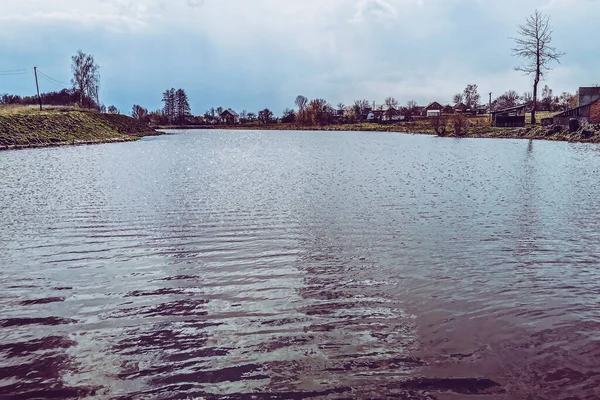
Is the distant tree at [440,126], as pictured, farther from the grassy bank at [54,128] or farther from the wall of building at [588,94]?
the grassy bank at [54,128]

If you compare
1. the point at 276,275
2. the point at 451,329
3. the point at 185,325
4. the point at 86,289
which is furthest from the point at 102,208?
the point at 451,329

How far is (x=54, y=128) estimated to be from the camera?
234 ft

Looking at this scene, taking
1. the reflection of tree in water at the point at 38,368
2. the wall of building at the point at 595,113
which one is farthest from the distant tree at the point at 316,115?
the reflection of tree in water at the point at 38,368

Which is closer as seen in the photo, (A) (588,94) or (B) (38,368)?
(B) (38,368)

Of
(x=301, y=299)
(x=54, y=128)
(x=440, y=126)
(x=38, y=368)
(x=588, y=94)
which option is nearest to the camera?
(x=38, y=368)

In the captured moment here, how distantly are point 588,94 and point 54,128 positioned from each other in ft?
326

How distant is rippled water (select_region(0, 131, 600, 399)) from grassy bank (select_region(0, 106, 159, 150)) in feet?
166

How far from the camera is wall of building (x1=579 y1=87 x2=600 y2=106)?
84.3m

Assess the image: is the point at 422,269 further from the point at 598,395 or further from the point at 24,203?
the point at 24,203

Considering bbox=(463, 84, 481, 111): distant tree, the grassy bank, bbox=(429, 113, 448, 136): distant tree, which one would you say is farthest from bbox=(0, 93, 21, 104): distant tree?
bbox=(463, 84, 481, 111): distant tree

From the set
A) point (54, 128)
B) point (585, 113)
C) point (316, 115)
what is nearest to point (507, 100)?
point (316, 115)

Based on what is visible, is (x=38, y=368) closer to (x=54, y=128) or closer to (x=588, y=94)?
(x=54, y=128)

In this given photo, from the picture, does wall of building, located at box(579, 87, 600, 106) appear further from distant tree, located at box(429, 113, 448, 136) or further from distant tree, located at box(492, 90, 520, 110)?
distant tree, located at box(492, 90, 520, 110)

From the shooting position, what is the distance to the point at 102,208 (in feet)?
55.3
